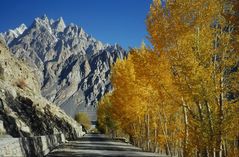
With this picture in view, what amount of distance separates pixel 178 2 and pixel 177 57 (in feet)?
8.77

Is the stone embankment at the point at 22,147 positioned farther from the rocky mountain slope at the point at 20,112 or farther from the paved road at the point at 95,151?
the rocky mountain slope at the point at 20,112

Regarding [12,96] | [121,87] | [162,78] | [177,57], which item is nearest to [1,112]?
[12,96]

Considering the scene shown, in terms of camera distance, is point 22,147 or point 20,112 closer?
point 22,147

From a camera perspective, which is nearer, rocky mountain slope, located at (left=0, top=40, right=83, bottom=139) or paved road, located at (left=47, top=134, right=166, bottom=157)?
paved road, located at (left=47, top=134, right=166, bottom=157)

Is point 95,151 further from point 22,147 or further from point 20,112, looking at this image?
point 20,112

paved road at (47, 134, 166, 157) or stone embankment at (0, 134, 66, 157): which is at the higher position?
stone embankment at (0, 134, 66, 157)

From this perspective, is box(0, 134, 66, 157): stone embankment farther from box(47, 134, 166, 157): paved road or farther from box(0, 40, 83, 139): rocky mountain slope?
box(0, 40, 83, 139): rocky mountain slope

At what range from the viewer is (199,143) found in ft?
57.9

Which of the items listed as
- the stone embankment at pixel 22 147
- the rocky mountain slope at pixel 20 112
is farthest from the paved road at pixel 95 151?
the rocky mountain slope at pixel 20 112

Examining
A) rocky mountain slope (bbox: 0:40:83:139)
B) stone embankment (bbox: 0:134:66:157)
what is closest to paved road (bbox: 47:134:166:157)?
stone embankment (bbox: 0:134:66:157)

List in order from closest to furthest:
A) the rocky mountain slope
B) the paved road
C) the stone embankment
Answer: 1. the stone embankment
2. the paved road
3. the rocky mountain slope

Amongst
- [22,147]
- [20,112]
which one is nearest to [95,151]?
[22,147]

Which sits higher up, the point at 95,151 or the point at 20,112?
the point at 20,112

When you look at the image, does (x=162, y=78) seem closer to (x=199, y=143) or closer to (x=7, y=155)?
(x=199, y=143)
